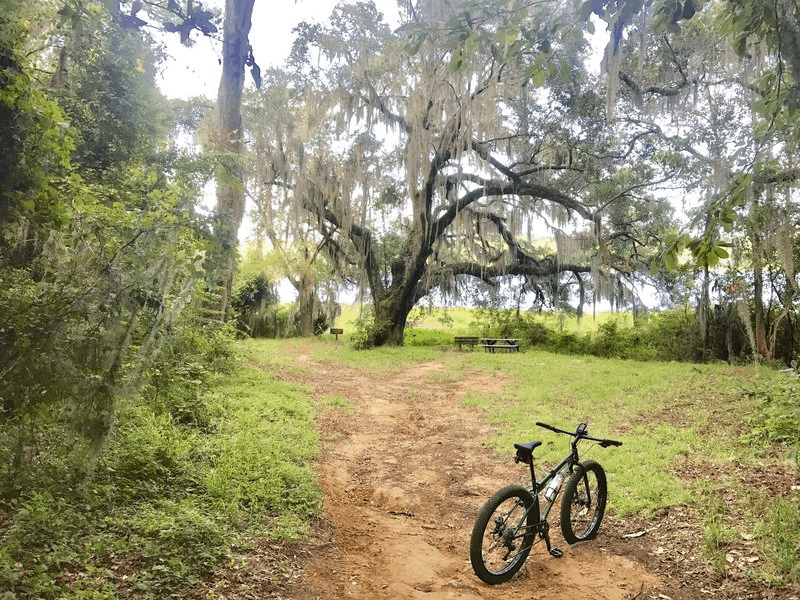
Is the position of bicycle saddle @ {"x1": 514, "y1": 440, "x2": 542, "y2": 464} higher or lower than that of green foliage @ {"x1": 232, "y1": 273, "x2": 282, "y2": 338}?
lower

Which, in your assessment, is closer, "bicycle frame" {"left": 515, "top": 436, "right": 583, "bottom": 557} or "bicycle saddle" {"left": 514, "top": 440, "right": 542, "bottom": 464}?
"bicycle saddle" {"left": 514, "top": 440, "right": 542, "bottom": 464}

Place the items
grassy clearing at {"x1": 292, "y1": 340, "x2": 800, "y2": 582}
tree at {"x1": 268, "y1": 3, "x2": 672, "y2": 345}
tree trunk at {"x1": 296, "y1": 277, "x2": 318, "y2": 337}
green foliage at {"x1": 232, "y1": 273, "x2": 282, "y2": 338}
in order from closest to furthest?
grassy clearing at {"x1": 292, "y1": 340, "x2": 800, "y2": 582} → tree at {"x1": 268, "y1": 3, "x2": 672, "y2": 345} → green foliage at {"x1": 232, "y1": 273, "x2": 282, "y2": 338} → tree trunk at {"x1": 296, "y1": 277, "x2": 318, "y2": 337}

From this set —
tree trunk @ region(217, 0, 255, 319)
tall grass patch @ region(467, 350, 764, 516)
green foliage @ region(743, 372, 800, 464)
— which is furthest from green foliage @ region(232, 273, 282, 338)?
green foliage @ region(743, 372, 800, 464)

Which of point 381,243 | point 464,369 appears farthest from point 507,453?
point 381,243

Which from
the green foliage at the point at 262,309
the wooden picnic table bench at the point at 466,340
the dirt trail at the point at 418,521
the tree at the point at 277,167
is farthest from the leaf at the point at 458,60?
the green foliage at the point at 262,309

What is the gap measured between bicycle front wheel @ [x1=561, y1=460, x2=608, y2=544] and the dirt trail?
0.12 metres

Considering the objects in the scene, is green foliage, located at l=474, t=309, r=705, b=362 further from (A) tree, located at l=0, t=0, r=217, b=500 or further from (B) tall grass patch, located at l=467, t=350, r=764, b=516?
(A) tree, located at l=0, t=0, r=217, b=500

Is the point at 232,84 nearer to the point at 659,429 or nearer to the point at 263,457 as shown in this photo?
the point at 263,457

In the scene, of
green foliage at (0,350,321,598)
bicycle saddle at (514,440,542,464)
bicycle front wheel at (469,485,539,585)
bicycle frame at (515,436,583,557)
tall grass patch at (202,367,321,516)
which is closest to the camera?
green foliage at (0,350,321,598)

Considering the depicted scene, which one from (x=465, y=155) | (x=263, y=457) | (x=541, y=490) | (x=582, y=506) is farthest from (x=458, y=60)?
(x=465, y=155)

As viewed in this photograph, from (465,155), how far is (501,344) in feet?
21.7

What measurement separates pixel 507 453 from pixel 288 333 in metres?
17.7

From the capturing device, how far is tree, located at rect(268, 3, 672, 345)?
15.0 m

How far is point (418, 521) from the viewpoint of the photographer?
5188mm
